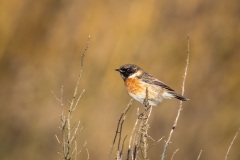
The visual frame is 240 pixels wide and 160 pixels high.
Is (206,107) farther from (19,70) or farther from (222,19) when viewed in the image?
(19,70)

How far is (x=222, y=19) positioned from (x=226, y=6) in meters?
0.29

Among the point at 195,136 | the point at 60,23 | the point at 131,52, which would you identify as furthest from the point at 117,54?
the point at 195,136

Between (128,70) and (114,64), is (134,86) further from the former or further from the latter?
(114,64)

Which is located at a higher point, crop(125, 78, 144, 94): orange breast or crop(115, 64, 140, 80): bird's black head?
crop(115, 64, 140, 80): bird's black head

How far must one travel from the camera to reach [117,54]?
13.6 metres

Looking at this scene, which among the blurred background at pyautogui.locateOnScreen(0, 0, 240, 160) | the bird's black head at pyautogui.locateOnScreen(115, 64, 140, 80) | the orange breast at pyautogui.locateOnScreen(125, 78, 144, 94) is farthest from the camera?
the blurred background at pyautogui.locateOnScreen(0, 0, 240, 160)

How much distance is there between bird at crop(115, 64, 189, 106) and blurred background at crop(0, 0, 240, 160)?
13.2 feet

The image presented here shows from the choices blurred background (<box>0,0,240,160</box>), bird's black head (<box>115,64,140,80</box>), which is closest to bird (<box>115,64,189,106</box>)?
bird's black head (<box>115,64,140,80</box>)

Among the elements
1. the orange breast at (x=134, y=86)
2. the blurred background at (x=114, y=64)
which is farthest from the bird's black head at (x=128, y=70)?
the blurred background at (x=114, y=64)

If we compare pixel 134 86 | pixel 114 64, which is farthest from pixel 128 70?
pixel 114 64

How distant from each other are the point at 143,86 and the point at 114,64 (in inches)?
190

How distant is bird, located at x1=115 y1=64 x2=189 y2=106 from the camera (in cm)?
866

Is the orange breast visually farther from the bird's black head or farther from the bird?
the bird's black head

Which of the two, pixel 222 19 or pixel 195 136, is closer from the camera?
pixel 195 136
